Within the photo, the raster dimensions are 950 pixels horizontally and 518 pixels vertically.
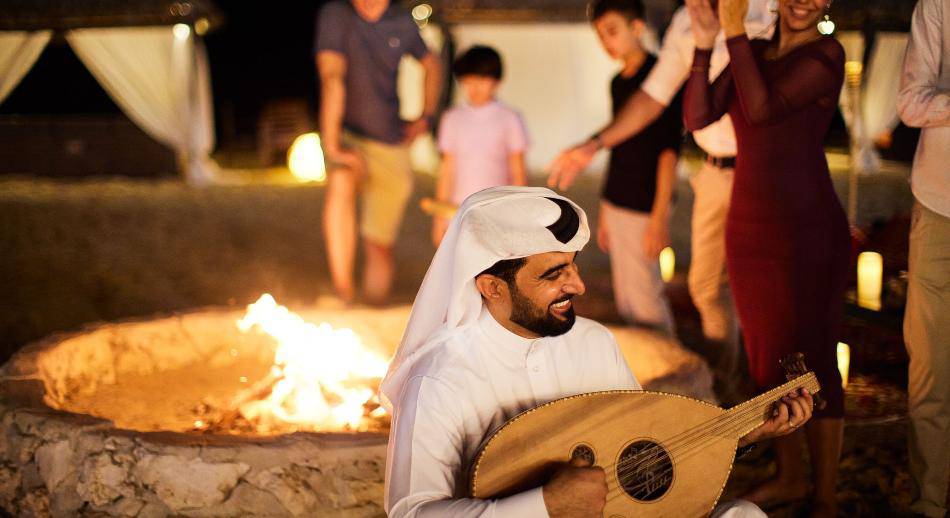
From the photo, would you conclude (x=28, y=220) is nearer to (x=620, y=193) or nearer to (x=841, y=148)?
(x=620, y=193)

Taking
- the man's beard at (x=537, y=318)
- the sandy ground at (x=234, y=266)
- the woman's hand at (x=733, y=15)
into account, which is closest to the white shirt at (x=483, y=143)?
the sandy ground at (x=234, y=266)

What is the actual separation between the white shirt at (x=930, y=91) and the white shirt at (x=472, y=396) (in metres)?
1.45

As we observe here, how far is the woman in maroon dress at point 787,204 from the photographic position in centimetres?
345

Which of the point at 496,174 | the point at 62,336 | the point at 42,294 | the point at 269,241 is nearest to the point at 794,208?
the point at 496,174

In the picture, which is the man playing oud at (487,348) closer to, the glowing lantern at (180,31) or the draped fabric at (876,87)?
the draped fabric at (876,87)

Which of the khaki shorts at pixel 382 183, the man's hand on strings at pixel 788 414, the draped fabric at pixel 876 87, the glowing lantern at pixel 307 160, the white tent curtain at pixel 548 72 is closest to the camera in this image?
the man's hand on strings at pixel 788 414

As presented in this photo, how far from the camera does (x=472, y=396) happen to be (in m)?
2.58

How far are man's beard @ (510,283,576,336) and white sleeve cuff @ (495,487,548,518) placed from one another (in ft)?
1.57

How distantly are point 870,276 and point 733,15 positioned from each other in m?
2.60

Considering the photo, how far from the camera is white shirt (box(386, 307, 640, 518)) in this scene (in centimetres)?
238

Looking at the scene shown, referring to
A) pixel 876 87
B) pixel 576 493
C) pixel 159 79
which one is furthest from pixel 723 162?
pixel 159 79

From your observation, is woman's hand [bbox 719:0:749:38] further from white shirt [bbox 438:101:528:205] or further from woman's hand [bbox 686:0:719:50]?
white shirt [bbox 438:101:528:205]

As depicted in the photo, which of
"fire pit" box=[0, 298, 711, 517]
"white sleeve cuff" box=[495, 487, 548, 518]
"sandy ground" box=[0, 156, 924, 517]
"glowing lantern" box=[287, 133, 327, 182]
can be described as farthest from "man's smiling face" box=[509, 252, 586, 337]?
"glowing lantern" box=[287, 133, 327, 182]

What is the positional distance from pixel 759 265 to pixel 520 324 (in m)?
1.35
